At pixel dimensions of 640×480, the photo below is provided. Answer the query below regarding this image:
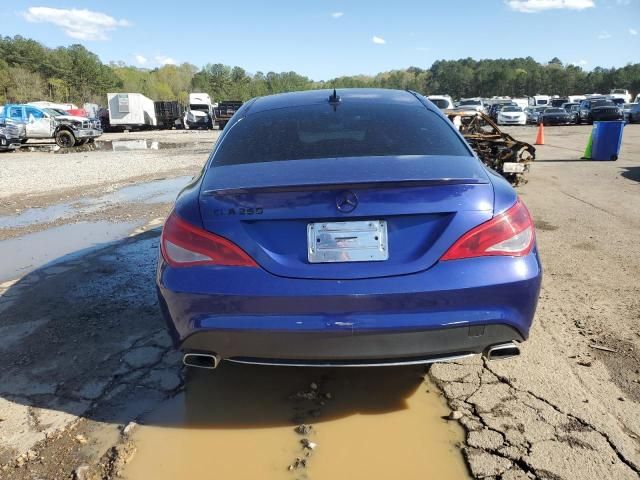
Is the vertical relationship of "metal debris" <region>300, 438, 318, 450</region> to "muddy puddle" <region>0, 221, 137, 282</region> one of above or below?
above

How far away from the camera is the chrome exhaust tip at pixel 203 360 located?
242 centimetres

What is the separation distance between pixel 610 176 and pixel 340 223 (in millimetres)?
11353

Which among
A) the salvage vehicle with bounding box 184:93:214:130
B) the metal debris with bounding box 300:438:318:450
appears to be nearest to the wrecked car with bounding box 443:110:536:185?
the metal debris with bounding box 300:438:318:450

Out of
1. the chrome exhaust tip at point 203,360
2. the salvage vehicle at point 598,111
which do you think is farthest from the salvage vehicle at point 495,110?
the chrome exhaust tip at point 203,360

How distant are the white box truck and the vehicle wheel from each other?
1739 centimetres

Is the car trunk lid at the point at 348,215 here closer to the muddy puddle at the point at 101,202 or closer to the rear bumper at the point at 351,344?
the rear bumper at the point at 351,344

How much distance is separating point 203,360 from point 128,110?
4293cm

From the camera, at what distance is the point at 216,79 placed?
123m

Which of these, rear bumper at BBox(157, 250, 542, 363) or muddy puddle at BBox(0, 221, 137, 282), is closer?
rear bumper at BBox(157, 250, 542, 363)

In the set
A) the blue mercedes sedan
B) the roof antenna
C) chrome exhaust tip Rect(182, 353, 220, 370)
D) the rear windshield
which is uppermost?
the roof antenna

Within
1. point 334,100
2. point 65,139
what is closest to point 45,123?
point 65,139

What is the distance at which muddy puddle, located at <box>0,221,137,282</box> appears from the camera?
559 centimetres

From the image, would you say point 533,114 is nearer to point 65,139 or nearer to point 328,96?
point 65,139

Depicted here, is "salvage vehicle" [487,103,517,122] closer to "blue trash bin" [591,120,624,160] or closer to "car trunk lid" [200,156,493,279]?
"blue trash bin" [591,120,624,160]
